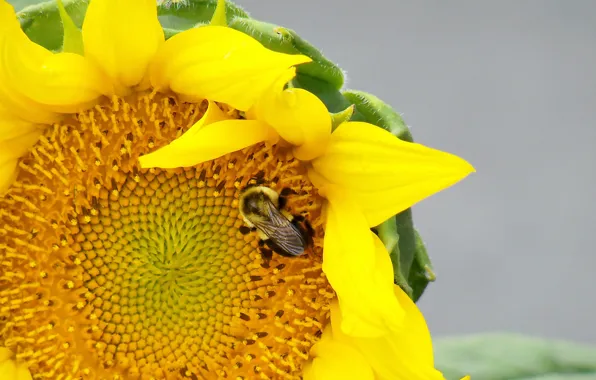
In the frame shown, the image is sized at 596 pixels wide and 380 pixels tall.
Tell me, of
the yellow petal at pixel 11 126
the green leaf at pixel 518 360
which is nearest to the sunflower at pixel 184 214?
the yellow petal at pixel 11 126

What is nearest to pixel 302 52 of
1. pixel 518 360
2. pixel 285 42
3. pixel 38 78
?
pixel 285 42

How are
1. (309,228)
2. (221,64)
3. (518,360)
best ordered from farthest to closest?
(518,360) < (309,228) < (221,64)

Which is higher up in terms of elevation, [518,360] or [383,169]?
[383,169]

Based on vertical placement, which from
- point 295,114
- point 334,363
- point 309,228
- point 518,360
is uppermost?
point 295,114

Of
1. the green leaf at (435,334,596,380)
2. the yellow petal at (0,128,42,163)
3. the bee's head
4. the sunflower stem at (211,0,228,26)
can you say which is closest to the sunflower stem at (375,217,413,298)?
the bee's head

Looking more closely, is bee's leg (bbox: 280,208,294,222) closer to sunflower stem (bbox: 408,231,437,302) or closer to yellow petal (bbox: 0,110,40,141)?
sunflower stem (bbox: 408,231,437,302)

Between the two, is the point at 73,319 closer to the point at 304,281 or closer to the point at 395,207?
the point at 304,281

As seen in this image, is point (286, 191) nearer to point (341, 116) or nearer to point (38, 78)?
point (341, 116)

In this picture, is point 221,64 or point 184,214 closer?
point 221,64
